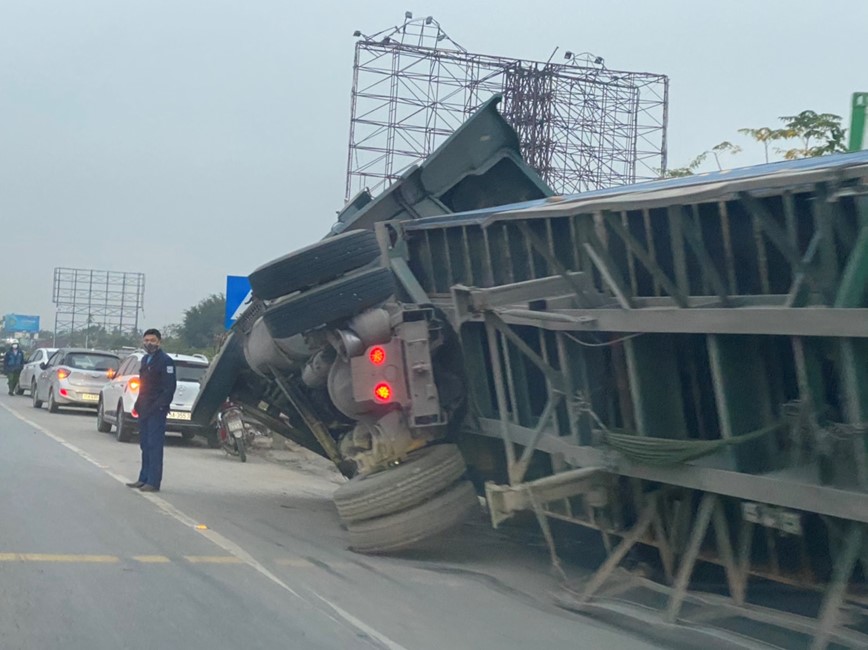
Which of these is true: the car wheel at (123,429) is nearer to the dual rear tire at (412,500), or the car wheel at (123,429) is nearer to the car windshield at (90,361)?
the car windshield at (90,361)

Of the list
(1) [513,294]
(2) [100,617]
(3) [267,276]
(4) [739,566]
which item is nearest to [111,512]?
(3) [267,276]

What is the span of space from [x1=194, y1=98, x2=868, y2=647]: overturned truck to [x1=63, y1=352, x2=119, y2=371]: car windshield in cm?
1584

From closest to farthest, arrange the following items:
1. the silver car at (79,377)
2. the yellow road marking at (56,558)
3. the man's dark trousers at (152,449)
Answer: the yellow road marking at (56,558), the man's dark trousers at (152,449), the silver car at (79,377)

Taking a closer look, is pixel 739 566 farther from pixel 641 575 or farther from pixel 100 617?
pixel 100 617

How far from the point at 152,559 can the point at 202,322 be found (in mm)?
57511

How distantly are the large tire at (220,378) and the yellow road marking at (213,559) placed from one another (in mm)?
3348

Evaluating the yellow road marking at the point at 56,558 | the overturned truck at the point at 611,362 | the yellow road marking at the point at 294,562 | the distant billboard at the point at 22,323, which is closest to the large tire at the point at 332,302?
the overturned truck at the point at 611,362

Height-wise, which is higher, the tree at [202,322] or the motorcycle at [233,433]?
the tree at [202,322]

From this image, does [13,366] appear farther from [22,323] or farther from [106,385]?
[22,323]

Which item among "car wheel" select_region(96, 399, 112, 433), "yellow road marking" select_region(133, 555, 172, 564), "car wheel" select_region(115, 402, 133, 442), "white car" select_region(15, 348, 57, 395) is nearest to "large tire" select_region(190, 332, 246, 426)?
"yellow road marking" select_region(133, 555, 172, 564)

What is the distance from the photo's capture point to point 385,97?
103 ft

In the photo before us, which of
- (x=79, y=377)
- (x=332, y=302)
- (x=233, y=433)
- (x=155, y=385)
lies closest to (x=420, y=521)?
(x=332, y=302)

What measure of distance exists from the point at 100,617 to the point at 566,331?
3.28 metres

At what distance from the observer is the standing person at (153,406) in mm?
11844
